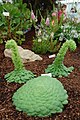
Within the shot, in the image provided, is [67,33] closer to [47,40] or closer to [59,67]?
[47,40]

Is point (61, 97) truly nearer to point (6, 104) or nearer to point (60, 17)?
point (6, 104)

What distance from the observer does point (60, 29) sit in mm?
4375

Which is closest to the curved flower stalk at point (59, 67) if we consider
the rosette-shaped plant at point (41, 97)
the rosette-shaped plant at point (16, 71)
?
the rosette-shaped plant at point (16, 71)

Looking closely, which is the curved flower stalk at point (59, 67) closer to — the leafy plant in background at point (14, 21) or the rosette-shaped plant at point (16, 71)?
the rosette-shaped plant at point (16, 71)

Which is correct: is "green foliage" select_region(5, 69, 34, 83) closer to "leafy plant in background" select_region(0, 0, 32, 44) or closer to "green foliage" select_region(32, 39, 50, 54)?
"green foliage" select_region(32, 39, 50, 54)

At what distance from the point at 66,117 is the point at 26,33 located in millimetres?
2357

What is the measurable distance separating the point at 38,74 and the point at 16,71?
25 centimetres

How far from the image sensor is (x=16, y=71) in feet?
10.2

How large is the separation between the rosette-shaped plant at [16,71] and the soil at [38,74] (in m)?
0.06

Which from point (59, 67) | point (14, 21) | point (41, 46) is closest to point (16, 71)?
point (59, 67)

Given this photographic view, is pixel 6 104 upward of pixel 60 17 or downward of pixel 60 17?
downward

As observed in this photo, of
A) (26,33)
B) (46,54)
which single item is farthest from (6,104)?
(26,33)

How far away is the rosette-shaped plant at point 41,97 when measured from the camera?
261cm

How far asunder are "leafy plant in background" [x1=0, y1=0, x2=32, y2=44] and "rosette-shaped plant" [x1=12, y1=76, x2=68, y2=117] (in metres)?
1.38
